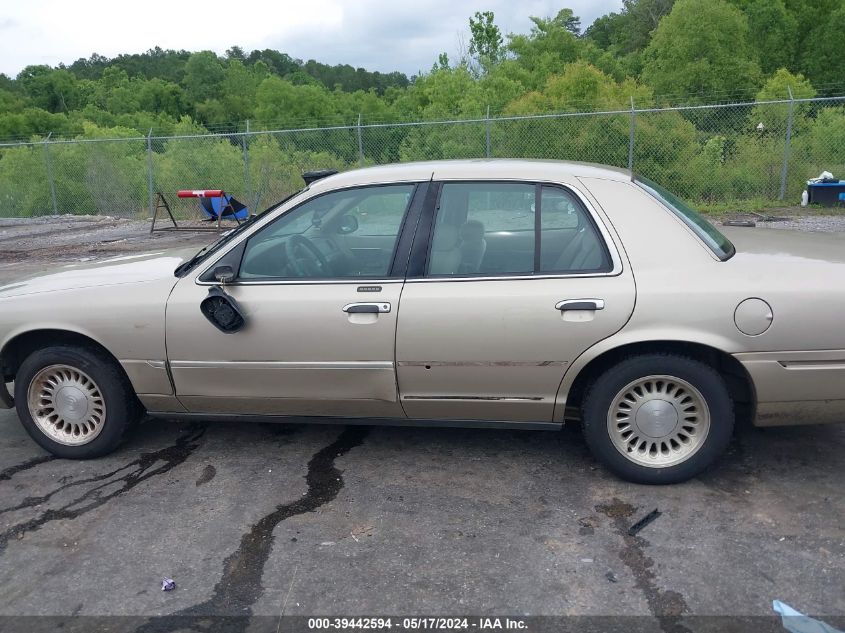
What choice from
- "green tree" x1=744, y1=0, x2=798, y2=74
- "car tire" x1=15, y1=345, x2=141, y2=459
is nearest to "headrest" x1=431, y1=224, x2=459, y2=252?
"car tire" x1=15, y1=345, x2=141, y2=459

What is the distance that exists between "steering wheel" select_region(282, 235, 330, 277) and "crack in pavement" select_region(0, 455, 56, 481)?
1883 millimetres

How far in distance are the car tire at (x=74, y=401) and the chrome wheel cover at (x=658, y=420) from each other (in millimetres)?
2693

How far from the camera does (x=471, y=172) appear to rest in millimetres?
4098

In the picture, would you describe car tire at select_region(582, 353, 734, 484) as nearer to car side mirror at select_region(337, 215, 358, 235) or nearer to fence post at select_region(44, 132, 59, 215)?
car side mirror at select_region(337, 215, 358, 235)

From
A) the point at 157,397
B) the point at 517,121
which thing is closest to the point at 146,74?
the point at 517,121

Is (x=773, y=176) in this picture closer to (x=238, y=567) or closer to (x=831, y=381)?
(x=831, y=381)

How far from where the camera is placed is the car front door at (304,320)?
388 centimetres

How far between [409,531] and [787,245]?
256 cm

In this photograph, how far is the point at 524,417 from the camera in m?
3.91

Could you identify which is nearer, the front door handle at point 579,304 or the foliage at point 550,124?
the front door handle at point 579,304

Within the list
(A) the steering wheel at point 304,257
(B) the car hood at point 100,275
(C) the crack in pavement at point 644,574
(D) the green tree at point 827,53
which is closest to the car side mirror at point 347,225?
(A) the steering wheel at point 304,257

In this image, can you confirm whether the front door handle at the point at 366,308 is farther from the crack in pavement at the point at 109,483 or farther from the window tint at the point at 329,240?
the crack in pavement at the point at 109,483

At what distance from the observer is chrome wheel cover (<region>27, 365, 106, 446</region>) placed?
14.1 ft

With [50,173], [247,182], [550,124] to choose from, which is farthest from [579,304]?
Result: [50,173]
